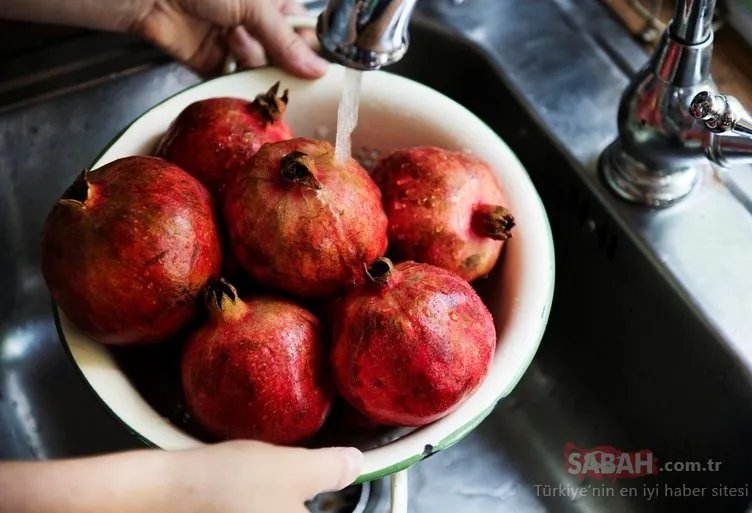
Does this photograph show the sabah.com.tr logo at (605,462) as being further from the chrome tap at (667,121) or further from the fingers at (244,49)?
the fingers at (244,49)

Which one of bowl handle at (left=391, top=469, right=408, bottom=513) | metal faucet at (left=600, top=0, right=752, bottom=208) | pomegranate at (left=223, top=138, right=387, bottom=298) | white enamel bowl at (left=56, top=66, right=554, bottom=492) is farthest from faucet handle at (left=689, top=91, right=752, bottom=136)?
bowl handle at (left=391, top=469, right=408, bottom=513)

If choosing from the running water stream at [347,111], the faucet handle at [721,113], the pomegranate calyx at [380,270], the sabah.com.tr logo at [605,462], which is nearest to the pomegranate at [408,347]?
the pomegranate calyx at [380,270]

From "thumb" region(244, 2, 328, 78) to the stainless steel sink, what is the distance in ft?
0.56

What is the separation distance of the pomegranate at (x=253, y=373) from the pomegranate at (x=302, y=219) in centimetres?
3

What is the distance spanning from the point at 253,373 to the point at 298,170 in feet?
0.48

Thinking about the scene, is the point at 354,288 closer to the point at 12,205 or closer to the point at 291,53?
the point at 291,53

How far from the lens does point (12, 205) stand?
0.84 metres

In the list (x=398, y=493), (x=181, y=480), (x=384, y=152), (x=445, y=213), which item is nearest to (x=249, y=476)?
(x=181, y=480)

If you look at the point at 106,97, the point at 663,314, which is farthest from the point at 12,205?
the point at 663,314

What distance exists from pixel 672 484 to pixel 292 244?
1.65ft

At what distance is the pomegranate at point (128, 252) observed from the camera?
0.52 metres

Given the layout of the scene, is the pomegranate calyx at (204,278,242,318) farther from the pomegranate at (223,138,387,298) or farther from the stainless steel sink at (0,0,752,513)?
the stainless steel sink at (0,0,752,513)

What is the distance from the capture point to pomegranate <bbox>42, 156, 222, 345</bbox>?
525mm

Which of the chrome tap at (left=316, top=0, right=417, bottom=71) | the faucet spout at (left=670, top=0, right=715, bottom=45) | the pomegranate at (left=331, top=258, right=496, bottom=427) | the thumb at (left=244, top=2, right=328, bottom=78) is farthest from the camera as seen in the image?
the thumb at (left=244, top=2, right=328, bottom=78)
